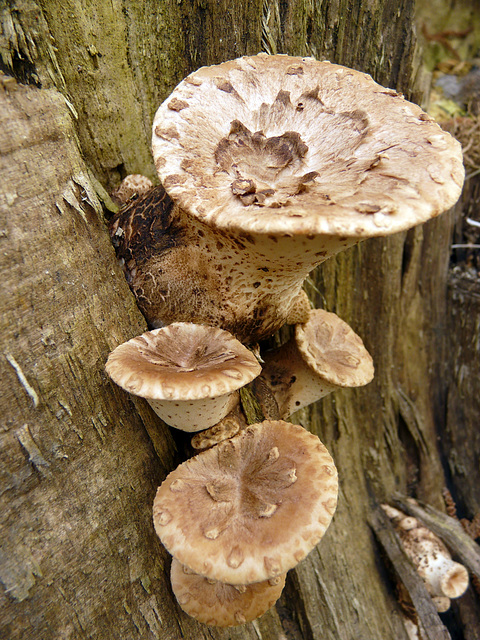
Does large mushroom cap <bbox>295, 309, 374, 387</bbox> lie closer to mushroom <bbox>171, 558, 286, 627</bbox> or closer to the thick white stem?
the thick white stem

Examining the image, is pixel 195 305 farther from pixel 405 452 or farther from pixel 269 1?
pixel 405 452

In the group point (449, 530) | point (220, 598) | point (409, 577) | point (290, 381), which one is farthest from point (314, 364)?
point (449, 530)

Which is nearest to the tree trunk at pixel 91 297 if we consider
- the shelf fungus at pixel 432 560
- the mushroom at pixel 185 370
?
the mushroom at pixel 185 370

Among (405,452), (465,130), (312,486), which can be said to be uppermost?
(465,130)

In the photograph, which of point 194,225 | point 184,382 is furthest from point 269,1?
point 184,382

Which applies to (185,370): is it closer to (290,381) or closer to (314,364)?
(314,364)

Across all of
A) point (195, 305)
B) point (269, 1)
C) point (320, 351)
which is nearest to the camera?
point (195, 305)

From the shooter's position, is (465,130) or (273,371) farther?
(465,130)
